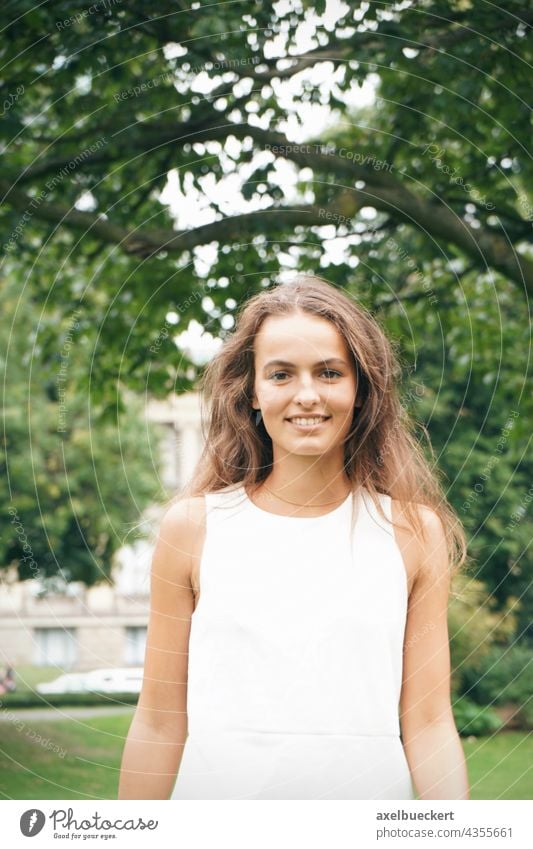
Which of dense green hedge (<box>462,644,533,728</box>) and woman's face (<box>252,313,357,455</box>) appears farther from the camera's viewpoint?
dense green hedge (<box>462,644,533,728</box>)

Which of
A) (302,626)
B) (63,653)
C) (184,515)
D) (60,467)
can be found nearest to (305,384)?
(184,515)

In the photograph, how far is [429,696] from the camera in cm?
263

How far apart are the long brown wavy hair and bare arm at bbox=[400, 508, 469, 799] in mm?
174

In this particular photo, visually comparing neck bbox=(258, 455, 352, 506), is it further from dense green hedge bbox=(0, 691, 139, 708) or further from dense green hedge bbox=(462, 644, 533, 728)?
dense green hedge bbox=(462, 644, 533, 728)

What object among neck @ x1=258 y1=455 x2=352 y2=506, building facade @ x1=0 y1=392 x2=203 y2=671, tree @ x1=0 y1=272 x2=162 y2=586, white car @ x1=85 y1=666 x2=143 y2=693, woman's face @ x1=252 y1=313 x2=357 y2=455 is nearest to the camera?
woman's face @ x1=252 y1=313 x2=357 y2=455

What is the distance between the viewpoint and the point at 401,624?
2.62 m

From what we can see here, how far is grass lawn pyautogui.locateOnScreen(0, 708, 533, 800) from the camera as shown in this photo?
13.2 ft

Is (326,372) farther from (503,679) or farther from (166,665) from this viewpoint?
(503,679)

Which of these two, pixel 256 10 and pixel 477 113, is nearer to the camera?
pixel 256 10

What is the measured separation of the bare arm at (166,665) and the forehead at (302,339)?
50cm

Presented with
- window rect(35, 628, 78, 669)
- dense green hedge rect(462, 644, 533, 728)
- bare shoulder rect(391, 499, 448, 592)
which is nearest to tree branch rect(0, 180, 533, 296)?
bare shoulder rect(391, 499, 448, 592)
